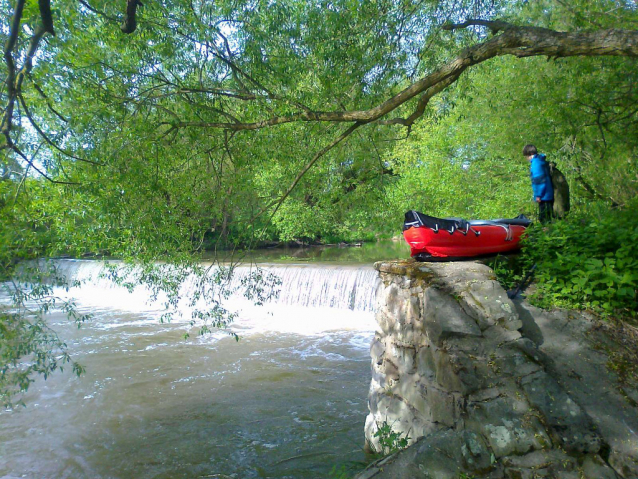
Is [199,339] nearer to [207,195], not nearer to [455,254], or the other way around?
[207,195]

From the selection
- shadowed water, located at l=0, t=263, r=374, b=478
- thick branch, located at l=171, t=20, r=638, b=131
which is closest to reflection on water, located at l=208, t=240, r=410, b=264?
shadowed water, located at l=0, t=263, r=374, b=478

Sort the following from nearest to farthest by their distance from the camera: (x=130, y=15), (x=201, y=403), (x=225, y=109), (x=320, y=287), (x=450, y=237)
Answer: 1. (x=130, y=15)
2. (x=450, y=237)
3. (x=201, y=403)
4. (x=225, y=109)
5. (x=320, y=287)

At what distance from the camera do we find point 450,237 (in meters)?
3.84

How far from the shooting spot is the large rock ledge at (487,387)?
2.61 meters

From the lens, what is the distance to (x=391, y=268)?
379 cm

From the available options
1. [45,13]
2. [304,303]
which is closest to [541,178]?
[45,13]

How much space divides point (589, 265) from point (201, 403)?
4.70 m

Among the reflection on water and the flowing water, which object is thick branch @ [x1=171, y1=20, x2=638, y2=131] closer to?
the flowing water

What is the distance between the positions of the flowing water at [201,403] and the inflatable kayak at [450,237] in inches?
20.3

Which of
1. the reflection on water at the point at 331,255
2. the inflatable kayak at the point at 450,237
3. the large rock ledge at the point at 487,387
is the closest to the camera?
the large rock ledge at the point at 487,387

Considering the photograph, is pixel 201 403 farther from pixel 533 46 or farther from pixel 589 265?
pixel 533 46

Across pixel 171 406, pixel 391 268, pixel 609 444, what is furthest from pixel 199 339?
pixel 609 444

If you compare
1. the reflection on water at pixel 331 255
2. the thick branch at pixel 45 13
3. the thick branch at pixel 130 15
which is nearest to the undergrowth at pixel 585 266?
the thick branch at pixel 130 15

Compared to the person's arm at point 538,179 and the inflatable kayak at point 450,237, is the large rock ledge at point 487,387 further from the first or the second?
the person's arm at point 538,179
